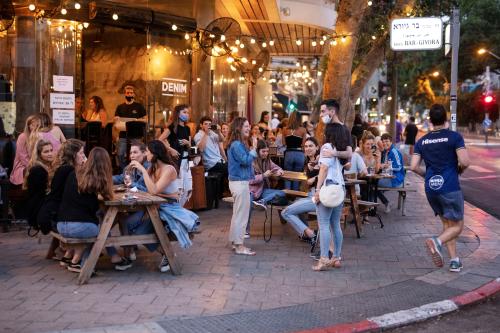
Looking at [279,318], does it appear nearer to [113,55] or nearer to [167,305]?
[167,305]

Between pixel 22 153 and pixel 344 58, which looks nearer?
pixel 22 153

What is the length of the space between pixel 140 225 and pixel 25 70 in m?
5.86

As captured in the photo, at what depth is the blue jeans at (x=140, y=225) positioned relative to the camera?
6.89 m

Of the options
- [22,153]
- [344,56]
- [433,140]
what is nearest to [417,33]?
[344,56]

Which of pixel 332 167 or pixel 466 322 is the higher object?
pixel 332 167

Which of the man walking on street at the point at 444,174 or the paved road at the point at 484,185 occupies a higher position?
the man walking on street at the point at 444,174

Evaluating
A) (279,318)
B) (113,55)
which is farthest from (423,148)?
(113,55)

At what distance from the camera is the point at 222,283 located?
6.54m

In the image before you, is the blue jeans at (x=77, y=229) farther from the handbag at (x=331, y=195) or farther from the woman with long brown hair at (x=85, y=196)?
the handbag at (x=331, y=195)

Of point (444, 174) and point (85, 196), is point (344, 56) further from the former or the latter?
point (85, 196)

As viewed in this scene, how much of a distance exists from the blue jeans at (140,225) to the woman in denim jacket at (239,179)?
1.30 metres

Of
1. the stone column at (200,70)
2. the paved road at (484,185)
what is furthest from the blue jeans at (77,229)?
the stone column at (200,70)

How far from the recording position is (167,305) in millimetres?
5723

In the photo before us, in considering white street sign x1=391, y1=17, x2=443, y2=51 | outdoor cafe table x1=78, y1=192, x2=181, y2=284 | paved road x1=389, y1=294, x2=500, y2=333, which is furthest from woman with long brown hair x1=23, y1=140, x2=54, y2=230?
white street sign x1=391, y1=17, x2=443, y2=51
